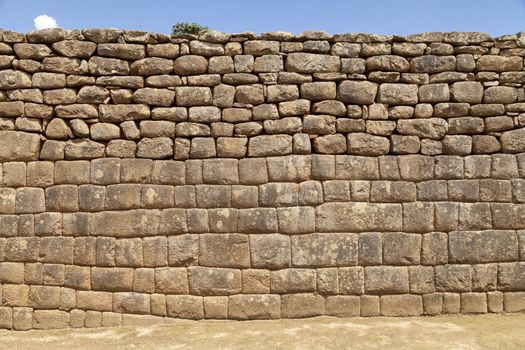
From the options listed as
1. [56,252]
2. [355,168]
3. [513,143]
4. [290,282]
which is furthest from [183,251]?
[513,143]

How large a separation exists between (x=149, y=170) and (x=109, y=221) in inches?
31.8

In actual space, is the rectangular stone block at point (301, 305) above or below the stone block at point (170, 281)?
below

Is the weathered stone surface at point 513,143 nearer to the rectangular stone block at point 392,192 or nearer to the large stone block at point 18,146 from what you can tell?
the rectangular stone block at point 392,192

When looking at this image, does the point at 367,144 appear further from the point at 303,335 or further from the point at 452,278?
the point at 303,335

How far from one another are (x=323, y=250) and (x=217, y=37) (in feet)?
10.0

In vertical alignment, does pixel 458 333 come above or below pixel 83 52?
below

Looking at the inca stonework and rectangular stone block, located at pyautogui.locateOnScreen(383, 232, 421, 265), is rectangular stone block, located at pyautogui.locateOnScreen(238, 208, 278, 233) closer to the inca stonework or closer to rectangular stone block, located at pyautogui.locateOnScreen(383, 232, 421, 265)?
the inca stonework

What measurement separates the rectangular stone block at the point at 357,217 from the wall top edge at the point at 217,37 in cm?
218

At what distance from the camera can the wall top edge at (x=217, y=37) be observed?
6.16 meters

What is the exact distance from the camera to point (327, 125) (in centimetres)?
618

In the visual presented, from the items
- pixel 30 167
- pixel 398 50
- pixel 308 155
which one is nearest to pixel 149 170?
pixel 30 167

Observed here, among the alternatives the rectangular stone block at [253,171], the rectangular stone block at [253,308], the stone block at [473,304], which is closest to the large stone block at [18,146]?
the rectangular stone block at [253,171]

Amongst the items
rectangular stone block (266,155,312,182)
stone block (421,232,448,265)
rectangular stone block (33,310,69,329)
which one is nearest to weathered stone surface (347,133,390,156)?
rectangular stone block (266,155,312,182)

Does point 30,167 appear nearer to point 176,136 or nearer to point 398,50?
point 176,136
